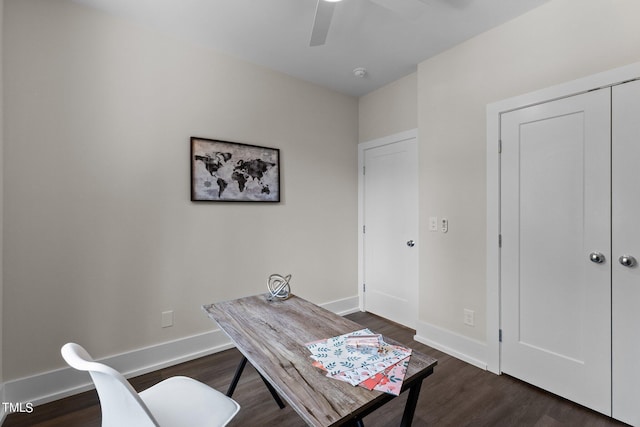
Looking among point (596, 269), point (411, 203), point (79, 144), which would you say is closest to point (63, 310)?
point (79, 144)

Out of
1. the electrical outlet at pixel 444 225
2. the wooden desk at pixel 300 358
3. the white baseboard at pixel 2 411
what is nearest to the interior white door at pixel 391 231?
the electrical outlet at pixel 444 225

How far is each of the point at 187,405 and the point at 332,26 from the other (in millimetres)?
2554

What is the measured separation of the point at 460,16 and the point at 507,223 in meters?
1.56

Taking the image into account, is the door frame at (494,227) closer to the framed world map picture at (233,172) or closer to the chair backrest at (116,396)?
the framed world map picture at (233,172)

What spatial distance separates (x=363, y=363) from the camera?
1.13 m

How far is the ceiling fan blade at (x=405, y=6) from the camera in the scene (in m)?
1.71

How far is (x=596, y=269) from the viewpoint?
1807 mm

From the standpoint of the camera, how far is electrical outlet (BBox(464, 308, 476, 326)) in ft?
7.96

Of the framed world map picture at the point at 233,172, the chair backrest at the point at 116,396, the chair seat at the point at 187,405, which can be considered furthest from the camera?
the framed world map picture at the point at 233,172

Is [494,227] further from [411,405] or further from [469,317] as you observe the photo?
[411,405]

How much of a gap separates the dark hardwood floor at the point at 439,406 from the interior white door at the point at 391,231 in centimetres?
96

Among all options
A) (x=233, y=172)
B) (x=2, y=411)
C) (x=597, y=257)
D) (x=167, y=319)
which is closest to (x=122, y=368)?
(x=167, y=319)

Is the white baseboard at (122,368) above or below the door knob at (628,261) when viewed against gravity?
below

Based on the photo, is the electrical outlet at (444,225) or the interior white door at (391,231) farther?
the interior white door at (391,231)
